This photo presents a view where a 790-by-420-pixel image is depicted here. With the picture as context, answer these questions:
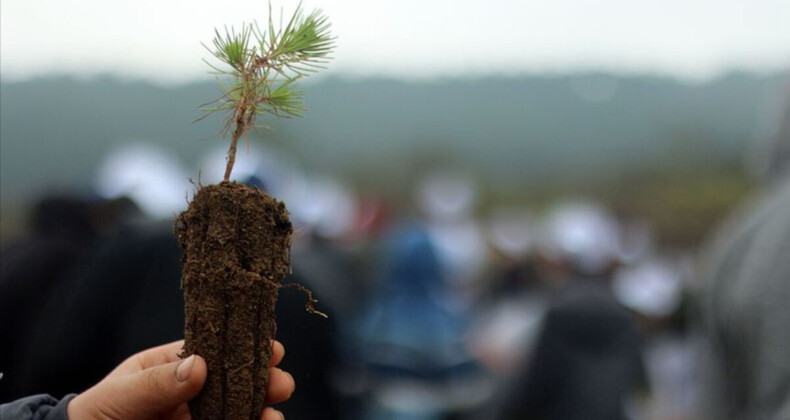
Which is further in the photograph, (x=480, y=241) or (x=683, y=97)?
(x=683, y=97)

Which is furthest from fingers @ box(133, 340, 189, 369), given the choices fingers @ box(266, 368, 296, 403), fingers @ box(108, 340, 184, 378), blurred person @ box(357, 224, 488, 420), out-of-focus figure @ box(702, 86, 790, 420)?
blurred person @ box(357, 224, 488, 420)

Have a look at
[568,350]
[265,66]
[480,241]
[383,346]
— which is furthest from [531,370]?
[480,241]

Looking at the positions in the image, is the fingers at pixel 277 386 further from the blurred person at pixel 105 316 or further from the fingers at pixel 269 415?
the blurred person at pixel 105 316

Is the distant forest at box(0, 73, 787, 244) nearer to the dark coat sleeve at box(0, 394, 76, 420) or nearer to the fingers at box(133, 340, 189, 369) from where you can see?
the fingers at box(133, 340, 189, 369)

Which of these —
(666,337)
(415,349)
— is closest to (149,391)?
(415,349)

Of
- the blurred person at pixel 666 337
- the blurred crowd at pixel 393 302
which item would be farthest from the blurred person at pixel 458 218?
the blurred person at pixel 666 337

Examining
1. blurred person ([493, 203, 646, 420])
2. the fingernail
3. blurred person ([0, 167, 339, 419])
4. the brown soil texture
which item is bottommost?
blurred person ([493, 203, 646, 420])

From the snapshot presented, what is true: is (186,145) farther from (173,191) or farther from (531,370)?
(531,370)
